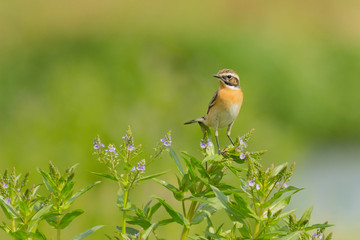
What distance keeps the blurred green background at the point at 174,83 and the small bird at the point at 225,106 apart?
5.51 ft

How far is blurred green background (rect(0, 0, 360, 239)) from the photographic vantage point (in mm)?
6328

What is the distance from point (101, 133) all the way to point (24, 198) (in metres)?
4.38

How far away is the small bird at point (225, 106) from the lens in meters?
3.11

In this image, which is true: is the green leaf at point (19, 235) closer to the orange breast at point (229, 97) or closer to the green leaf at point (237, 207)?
the green leaf at point (237, 207)

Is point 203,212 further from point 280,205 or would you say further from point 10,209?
point 10,209

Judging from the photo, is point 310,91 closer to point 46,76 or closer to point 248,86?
point 248,86

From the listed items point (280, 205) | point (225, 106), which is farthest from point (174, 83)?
point (280, 205)

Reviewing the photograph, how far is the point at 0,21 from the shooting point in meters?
12.9

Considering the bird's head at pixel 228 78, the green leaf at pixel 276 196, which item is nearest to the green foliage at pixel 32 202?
the green leaf at pixel 276 196

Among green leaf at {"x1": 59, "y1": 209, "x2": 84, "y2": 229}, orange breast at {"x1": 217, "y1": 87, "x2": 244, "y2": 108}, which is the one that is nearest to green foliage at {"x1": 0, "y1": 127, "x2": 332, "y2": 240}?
green leaf at {"x1": 59, "y1": 209, "x2": 84, "y2": 229}

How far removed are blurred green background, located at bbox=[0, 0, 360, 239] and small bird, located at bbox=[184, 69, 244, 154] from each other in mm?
1679

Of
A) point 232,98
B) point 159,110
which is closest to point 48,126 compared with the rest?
point 159,110

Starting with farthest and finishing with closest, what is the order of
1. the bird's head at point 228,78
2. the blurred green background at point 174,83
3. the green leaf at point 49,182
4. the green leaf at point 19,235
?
the blurred green background at point 174,83
the bird's head at point 228,78
the green leaf at point 49,182
the green leaf at point 19,235

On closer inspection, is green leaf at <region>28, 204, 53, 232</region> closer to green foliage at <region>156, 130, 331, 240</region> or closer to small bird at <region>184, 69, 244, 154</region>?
green foliage at <region>156, 130, 331, 240</region>
